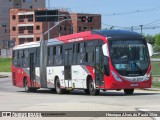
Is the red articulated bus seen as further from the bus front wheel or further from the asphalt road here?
the asphalt road

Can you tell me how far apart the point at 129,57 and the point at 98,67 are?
1699 mm

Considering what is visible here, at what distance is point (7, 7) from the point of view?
150 meters

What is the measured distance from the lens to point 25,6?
6225 inches

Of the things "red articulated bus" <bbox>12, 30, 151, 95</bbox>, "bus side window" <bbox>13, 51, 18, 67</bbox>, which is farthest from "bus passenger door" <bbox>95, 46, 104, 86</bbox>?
"bus side window" <bbox>13, 51, 18, 67</bbox>

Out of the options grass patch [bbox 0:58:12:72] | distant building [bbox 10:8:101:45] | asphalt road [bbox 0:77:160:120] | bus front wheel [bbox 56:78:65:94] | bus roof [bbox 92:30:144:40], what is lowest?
grass patch [bbox 0:58:12:72]

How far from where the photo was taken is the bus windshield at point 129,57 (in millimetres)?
27344

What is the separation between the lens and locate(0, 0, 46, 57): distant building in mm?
146375

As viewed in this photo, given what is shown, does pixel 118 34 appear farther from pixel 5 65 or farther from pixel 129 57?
pixel 5 65

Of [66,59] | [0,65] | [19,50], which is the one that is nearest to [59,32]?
[0,65]

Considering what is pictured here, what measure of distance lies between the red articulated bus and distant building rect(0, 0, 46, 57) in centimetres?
11258

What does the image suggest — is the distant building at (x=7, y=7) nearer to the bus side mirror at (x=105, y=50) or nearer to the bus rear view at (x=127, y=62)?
the bus rear view at (x=127, y=62)

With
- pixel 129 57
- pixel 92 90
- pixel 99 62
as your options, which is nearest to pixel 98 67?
pixel 99 62

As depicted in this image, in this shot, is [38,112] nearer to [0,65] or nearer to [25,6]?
[0,65]

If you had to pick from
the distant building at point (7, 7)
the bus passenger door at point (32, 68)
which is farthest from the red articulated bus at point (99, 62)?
the distant building at point (7, 7)
